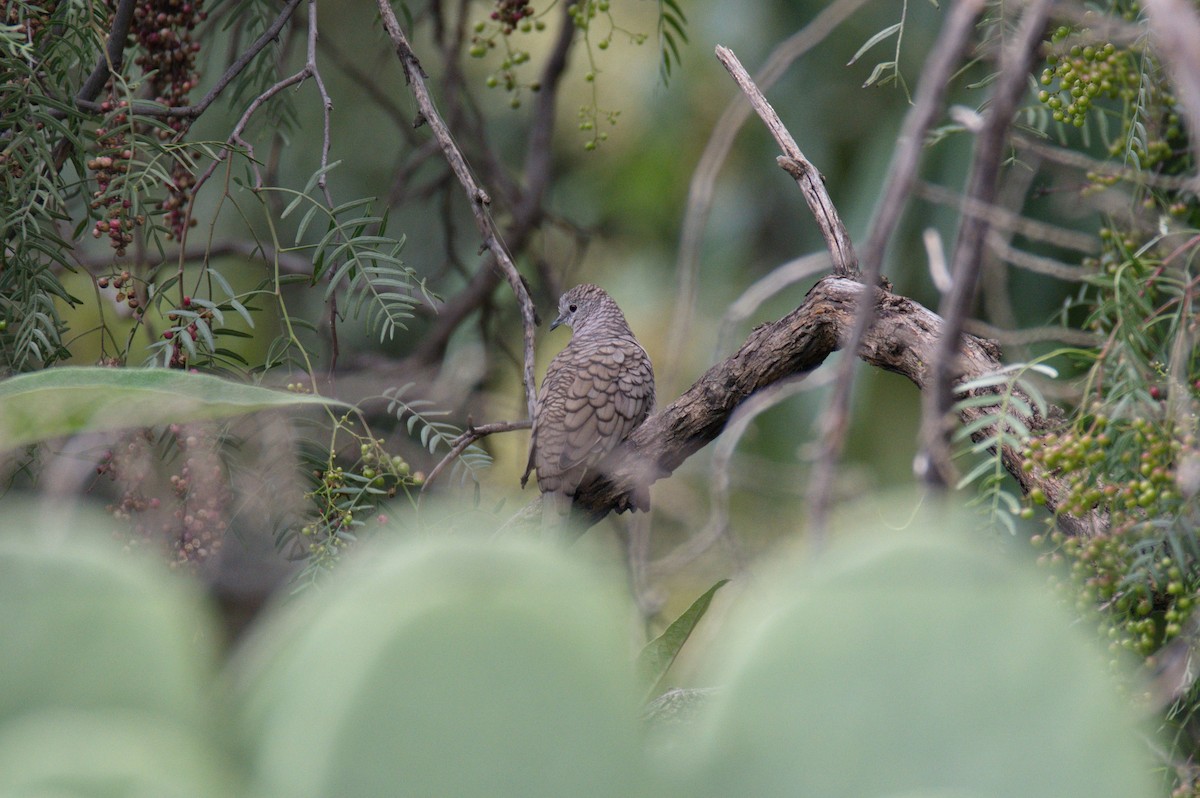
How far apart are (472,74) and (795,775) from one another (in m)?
4.41

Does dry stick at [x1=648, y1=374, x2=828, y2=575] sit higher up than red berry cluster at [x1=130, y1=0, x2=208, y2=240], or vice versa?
red berry cluster at [x1=130, y1=0, x2=208, y2=240]

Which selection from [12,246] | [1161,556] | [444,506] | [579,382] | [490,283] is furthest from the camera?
[490,283]

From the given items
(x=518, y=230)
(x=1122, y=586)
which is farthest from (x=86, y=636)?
(x=518, y=230)

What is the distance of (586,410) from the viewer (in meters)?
2.21

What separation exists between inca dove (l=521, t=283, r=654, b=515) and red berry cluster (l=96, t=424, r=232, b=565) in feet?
2.40

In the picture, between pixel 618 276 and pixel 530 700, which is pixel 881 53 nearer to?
pixel 618 276

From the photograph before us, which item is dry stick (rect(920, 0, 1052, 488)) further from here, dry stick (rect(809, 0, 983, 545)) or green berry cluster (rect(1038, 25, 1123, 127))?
green berry cluster (rect(1038, 25, 1123, 127))

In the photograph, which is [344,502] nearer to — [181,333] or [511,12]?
[181,333]

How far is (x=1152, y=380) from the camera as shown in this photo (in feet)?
3.55

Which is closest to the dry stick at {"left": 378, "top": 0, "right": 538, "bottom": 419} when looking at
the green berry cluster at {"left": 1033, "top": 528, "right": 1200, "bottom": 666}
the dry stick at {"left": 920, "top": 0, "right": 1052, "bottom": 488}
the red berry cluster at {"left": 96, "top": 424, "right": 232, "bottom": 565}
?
the red berry cluster at {"left": 96, "top": 424, "right": 232, "bottom": 565}

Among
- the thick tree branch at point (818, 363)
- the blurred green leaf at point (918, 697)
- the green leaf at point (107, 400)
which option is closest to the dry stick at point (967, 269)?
the blurred green leaf at point (918, 697)

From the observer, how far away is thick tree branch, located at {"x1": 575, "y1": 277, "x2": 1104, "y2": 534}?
1279mm

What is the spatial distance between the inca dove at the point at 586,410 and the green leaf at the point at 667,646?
120cm

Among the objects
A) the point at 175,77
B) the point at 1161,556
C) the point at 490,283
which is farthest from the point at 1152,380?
the point at 490,283
